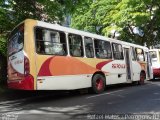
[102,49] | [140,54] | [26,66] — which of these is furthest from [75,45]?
[140,54]

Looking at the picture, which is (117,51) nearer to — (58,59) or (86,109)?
(58,59)

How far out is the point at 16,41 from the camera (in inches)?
504

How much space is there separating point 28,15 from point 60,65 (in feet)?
20.1

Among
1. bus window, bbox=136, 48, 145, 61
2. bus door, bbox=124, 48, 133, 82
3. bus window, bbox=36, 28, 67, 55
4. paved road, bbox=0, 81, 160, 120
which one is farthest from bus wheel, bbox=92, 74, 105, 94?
bus window, bbox=136, 48, 145, 61

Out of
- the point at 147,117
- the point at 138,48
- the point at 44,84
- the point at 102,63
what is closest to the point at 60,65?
the point at 44,84

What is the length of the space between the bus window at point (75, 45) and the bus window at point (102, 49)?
1.33 m

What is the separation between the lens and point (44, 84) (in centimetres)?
1198

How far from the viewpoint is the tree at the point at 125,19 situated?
28442 mm

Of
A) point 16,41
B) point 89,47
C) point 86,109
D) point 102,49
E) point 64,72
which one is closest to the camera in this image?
point 86,109

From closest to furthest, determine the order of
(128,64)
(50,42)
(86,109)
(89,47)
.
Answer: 1. (86,109)
2. (50,42)
3. (89,47)
4. (128,64)

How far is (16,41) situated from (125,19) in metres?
17.3

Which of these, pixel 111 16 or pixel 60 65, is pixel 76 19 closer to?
pixel 111 16

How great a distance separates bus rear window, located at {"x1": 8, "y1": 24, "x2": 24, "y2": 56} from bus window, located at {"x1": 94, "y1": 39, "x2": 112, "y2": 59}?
417 cm

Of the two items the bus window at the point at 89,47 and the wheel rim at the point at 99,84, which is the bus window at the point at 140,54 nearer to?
the wheel rim at the point at 99,84
